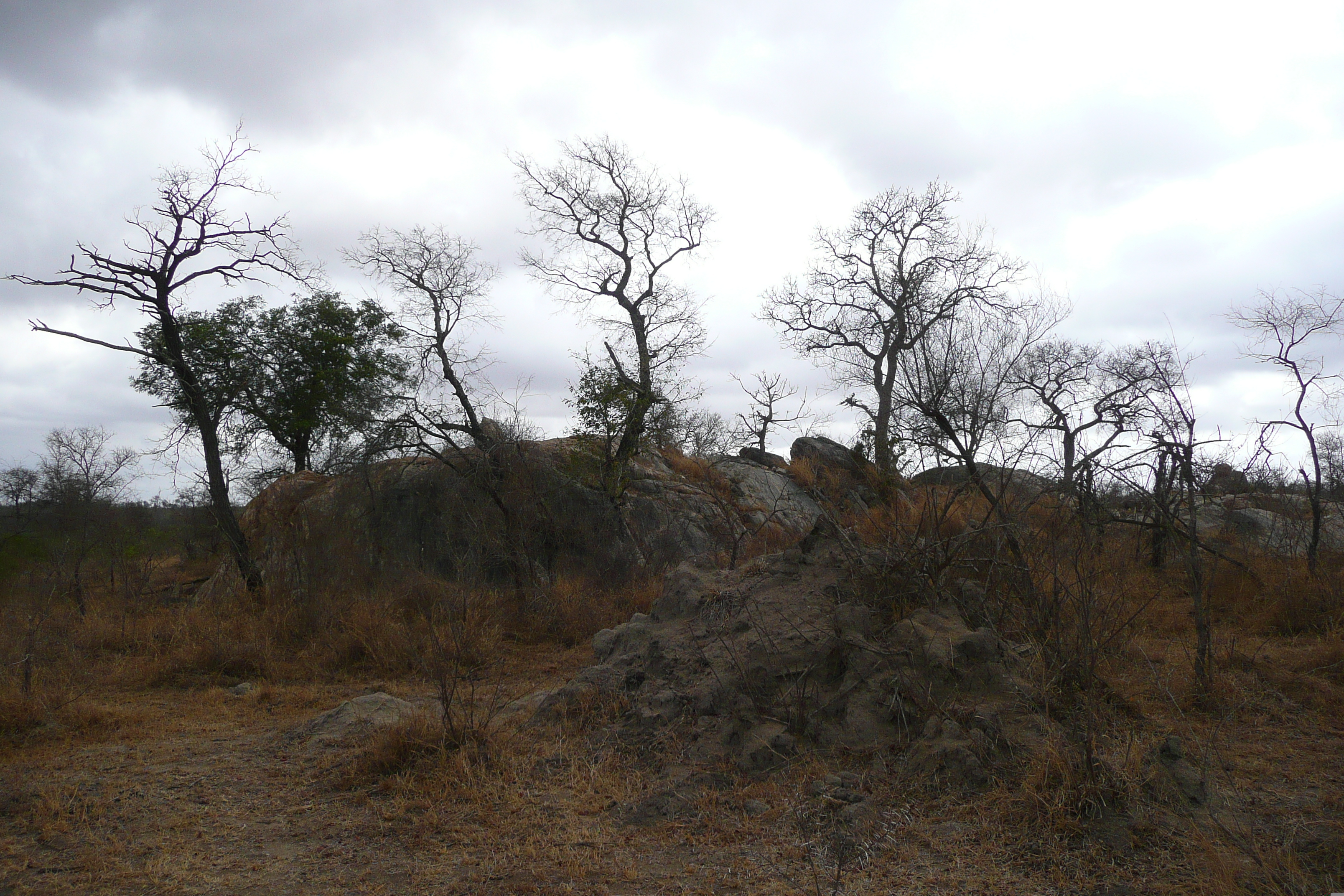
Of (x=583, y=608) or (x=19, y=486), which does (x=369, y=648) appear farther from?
(x=19, y=486)

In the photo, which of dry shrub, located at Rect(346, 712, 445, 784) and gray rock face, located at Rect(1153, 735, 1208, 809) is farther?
dry shrub, located at Rect(346, 712, 445, 784)

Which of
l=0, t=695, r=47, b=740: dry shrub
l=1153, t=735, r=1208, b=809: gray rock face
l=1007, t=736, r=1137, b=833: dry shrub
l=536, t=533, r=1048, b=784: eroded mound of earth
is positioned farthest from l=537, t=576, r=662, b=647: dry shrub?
l=1153, t=735, r=1208, b=809: gray rock face

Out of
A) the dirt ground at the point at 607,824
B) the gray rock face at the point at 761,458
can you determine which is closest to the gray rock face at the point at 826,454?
the gray rock face at the point at 761,458

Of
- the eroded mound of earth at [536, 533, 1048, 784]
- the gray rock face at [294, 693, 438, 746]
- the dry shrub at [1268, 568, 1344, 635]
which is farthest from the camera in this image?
the dry shrub at [1268, 568, 1344, 635]

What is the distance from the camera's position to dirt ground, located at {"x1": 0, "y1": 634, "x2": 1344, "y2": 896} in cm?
355

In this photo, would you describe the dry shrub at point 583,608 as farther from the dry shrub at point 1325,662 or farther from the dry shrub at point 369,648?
the dry shrub at point 1325,662

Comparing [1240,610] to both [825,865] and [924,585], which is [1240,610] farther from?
[825,865]

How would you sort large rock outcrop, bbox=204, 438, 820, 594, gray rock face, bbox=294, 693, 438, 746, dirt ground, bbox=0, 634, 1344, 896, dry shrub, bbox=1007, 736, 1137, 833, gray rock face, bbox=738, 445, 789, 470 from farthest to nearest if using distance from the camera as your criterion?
gray rock face, bbox=738, 445, 789, 470 < large rock outcrop, bbox=204, 438, 820, 594 < gray rock face, bbox=294, 693, 438, 746 < dry shrub, bbox=1007, 736, 1137, 833 < dirt ground, bbox=0, 634, 1344, 896

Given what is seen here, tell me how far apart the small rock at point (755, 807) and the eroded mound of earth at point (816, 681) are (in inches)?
14.2

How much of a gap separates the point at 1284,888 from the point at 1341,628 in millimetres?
5466

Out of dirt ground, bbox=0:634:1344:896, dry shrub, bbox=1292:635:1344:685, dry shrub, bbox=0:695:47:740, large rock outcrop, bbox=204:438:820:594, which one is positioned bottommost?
dirt ground, bbox=0:634:1344:896

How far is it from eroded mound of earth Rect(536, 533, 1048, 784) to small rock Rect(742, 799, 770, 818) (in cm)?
36

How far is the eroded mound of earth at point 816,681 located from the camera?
4668mm

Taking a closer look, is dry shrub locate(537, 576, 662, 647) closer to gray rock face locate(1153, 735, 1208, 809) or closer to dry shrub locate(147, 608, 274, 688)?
dry shrub locate(147, 608, 274, 688)
